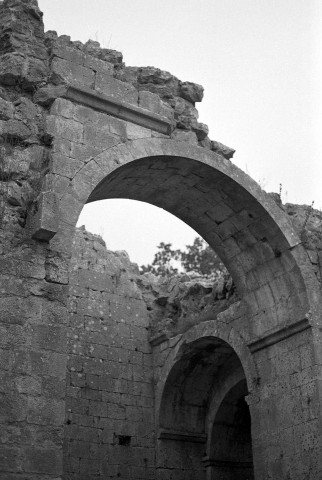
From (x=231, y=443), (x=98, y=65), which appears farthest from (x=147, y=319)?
(x=98, y=65)

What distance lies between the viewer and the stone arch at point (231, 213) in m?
8.24

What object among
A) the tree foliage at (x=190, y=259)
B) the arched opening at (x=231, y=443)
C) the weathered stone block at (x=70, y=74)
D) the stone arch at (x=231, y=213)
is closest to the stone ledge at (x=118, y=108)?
the weathered stone block at (x=70, y=74)

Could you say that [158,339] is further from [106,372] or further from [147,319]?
[106,372]

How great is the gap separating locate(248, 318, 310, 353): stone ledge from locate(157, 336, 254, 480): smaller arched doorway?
1878 mm

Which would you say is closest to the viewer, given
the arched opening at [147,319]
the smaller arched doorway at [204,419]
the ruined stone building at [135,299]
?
the ruined stone building at [135,299]

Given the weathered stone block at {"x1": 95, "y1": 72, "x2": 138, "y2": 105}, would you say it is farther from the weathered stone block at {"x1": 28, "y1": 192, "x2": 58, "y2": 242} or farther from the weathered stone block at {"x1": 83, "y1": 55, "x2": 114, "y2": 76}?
the weathered stone block at {"x1": 28, "y1": 192, "x2": 58, "y2": 242}

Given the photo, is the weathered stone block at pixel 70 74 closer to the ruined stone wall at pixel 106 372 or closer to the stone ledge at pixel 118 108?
the stone ledge at pixel 118 108

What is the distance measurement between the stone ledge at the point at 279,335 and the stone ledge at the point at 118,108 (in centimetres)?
270

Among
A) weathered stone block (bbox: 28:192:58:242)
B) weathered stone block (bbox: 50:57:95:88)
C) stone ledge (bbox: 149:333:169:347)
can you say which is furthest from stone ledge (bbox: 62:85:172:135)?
stone ledge (bbox: 149:333:169:347)

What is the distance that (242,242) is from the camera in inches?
358

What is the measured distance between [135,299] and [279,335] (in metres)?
3.96

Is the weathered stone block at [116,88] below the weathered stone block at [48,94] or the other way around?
the other way around

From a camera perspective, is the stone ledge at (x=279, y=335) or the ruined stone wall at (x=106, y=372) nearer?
the stone ledge at (x=279, y=335)

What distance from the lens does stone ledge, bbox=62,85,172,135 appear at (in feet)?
25.2
